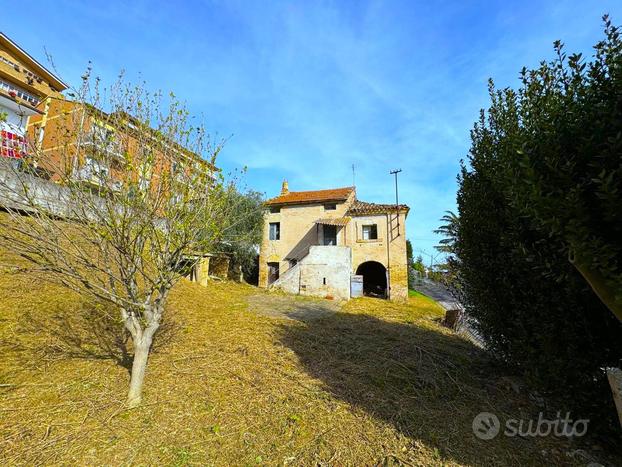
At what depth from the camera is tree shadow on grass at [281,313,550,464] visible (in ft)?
11.9

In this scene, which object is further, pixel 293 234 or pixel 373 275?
pixel 373 275

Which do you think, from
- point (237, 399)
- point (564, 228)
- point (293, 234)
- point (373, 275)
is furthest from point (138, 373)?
point (373, 275)

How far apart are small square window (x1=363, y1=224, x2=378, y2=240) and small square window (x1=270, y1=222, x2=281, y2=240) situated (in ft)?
25.1

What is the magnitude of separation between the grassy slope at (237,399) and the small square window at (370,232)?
15881 millimetres

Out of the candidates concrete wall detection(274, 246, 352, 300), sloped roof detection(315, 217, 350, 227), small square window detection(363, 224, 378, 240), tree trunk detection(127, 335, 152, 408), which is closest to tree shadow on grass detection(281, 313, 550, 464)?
tree trunk detection(127, 335, 152, 408)

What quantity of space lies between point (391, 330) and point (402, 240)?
14061 mm

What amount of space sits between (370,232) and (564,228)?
21.0 metres

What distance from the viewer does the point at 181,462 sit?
3188 mm

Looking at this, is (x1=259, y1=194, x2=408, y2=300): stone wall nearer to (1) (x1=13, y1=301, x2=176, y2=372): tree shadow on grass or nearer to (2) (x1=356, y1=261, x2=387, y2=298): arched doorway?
(2) (x1=356, y1=261, x2=387, y2=298): arched doorway

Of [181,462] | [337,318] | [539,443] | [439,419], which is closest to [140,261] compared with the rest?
[181,462]

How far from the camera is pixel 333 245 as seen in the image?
23.4 metres

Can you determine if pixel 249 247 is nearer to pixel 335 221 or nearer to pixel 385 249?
pixel 335 221

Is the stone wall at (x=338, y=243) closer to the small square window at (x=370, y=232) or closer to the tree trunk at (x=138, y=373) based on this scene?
the small square window at (x=370, y=232)

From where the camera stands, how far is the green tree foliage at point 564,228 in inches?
97.0
